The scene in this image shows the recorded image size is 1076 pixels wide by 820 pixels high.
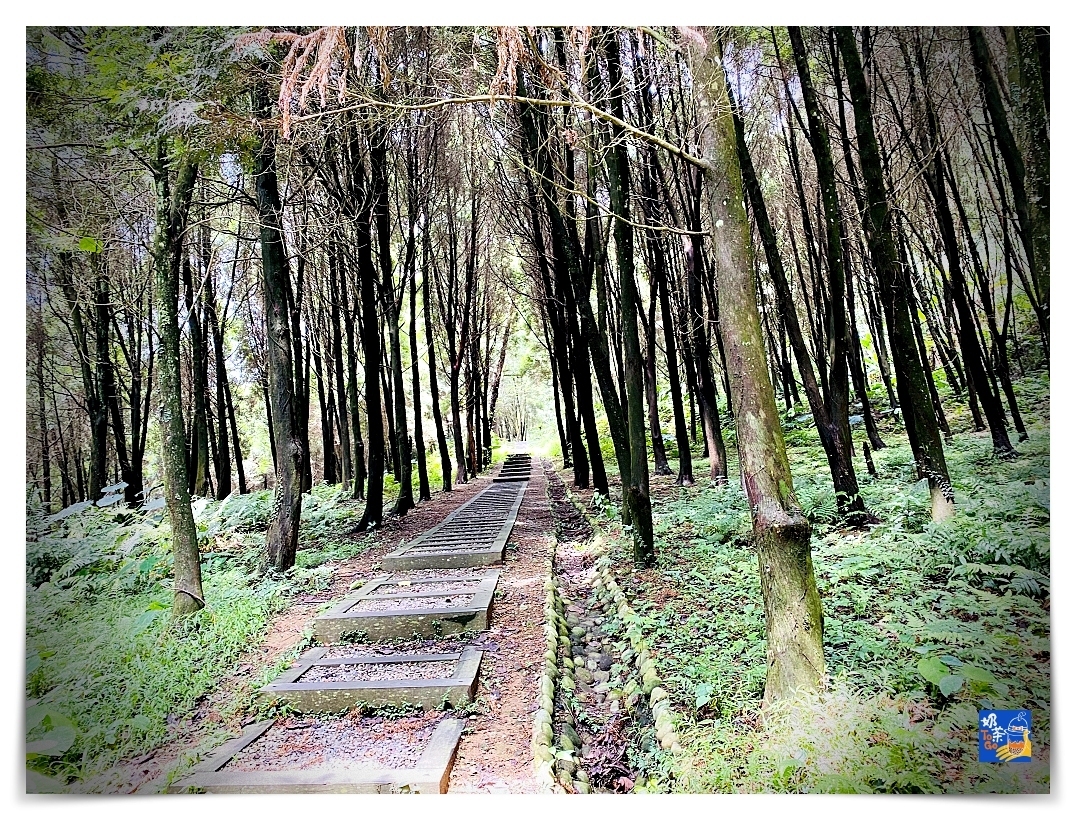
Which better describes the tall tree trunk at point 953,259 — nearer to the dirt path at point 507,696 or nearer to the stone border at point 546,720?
the stone border at point 546,720

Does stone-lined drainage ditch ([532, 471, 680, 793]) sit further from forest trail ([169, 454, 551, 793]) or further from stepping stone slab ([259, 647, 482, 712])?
stepping stone slab ([259, 647, 482, 712])

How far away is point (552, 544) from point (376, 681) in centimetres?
334

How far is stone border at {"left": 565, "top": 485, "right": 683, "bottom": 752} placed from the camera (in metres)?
2.60

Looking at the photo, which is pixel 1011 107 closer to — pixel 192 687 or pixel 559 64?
pixel 559 64

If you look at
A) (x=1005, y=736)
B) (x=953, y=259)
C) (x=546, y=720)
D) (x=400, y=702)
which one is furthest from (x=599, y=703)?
(x=953, y=259)

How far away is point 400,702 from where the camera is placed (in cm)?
287

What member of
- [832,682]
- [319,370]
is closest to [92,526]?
[832,682]

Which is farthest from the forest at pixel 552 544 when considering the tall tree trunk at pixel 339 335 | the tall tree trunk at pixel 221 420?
the tall tree trunk at pixel 221 420

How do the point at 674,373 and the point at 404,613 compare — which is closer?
the point at 404,613

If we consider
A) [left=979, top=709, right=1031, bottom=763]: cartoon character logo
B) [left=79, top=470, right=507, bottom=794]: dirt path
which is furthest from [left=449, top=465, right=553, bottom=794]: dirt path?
[left=979, top=709, right=1031, bottom=763]: cartoon character logo

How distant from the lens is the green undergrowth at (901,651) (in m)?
2.42

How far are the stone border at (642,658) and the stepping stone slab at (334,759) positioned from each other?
94 cm

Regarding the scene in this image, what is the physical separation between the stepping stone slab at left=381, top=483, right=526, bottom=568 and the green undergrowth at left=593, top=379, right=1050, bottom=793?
1.76m

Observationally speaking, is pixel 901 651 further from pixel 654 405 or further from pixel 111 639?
pixel 654 405
